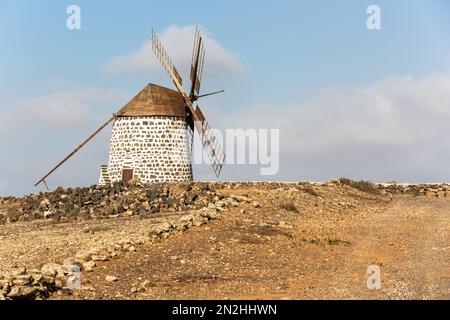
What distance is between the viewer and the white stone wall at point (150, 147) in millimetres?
34438

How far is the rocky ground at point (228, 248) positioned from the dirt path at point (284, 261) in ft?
0.08

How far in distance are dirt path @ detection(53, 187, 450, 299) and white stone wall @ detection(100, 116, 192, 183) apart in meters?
13.6

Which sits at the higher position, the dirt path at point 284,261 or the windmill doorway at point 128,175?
the windmill doorway at point 128,175

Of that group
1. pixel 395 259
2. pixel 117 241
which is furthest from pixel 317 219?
pixel 117 241

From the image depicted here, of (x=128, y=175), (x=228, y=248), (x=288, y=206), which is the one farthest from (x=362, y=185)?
(x=228, y=248)

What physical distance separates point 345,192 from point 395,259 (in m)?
15.6

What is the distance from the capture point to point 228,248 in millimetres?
15195

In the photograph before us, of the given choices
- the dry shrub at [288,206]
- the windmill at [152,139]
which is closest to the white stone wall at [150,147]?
the windmill at [152,139]

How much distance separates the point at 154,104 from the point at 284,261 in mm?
21993

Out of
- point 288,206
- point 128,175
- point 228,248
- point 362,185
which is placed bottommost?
point 228,248

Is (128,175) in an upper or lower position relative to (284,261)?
upper

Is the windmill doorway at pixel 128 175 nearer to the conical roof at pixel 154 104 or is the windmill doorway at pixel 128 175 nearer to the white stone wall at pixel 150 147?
the white stone wall at pixel 150 147

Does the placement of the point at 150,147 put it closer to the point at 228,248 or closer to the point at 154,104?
the point at 154,104

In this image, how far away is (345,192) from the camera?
30344 millimetres
